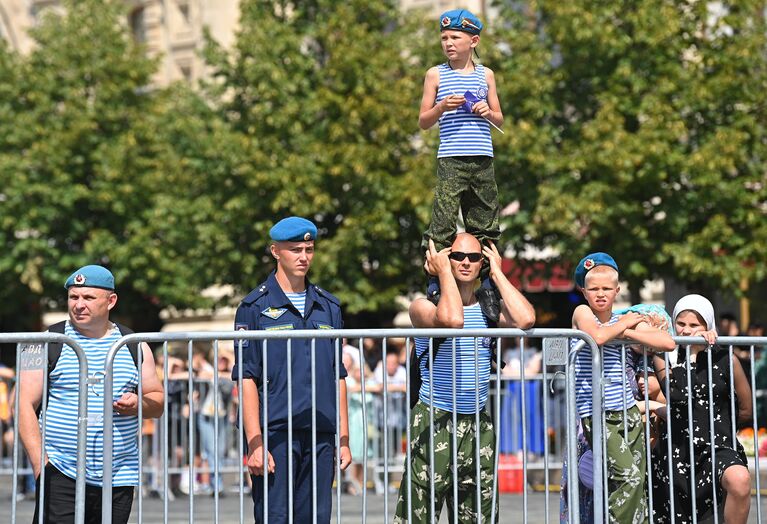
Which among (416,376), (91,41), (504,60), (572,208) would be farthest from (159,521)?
(91,41)

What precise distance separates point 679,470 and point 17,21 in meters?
31.7

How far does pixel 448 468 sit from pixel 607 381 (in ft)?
3.10

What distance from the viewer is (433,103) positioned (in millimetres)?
8461

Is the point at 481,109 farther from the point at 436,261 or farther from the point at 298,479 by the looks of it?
the point at 298,479

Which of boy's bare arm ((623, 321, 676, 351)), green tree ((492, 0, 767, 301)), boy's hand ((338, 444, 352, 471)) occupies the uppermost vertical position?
Answer: green tree ((492, 0, 767, 301))

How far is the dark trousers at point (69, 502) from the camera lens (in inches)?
293

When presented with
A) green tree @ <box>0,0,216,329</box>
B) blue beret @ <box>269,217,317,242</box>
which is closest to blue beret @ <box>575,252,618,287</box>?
blue beret @ <box>269,217,317,242</box>

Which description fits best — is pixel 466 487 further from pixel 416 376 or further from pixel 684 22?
pixel 684 22

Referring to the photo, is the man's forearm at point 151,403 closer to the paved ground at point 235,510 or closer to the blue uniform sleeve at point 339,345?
the blue uniform sleeve at point 339,345

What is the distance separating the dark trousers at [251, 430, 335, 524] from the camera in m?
7.56

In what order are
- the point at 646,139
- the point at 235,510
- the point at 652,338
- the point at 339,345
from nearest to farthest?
the point at 339,345 → the point at 652,338 → the point at 235,510 → the point at 646,139

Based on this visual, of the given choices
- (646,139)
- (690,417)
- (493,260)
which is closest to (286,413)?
(493,260)

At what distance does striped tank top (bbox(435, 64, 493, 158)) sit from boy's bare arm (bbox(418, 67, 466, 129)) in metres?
0.03

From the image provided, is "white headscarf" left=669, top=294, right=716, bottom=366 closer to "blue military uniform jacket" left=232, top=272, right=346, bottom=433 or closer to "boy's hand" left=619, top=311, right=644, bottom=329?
"boy's hand" left=619, top=311, right=644, bottom=329
